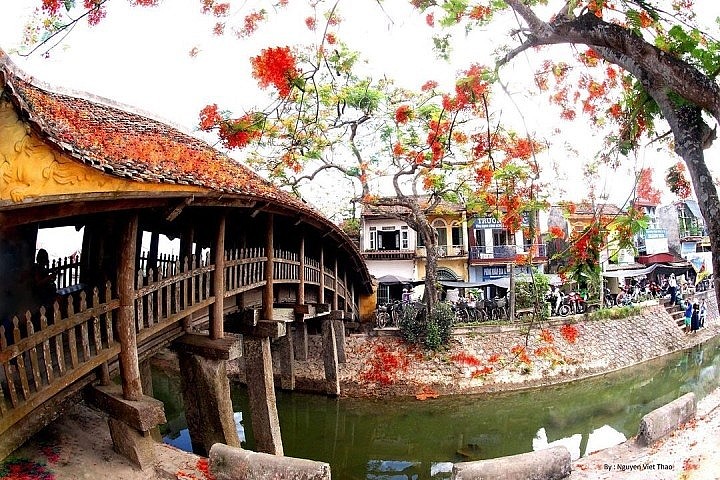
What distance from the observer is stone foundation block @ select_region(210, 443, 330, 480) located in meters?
4.72

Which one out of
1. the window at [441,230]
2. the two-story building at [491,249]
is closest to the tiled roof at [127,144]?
the window at [441,230]

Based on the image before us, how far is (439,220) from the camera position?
2652 cm

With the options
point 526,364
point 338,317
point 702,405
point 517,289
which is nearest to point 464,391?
point 526,364

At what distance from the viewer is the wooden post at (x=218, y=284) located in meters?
6.64

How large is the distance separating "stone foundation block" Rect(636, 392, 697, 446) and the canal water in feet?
16.5

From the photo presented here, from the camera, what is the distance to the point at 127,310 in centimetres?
491

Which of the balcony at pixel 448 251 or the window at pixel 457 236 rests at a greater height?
the window at pixel 457 236

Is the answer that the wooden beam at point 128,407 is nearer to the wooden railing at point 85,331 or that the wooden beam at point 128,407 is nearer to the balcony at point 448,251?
the wooden railing at point 85,331

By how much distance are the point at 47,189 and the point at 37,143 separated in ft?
0.97

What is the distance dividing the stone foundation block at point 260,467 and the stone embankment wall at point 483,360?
417 inches

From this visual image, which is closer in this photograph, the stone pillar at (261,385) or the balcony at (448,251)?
the stone pillar at (261,385)

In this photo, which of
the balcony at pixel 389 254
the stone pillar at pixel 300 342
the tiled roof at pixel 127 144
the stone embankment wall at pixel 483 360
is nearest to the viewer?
the tiled roof at pixel 127 144

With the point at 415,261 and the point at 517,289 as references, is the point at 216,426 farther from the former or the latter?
the point at 415,261

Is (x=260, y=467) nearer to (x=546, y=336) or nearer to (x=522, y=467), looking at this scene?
(x=522, y=467)
